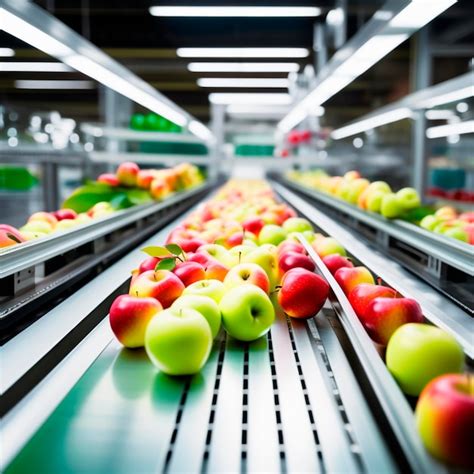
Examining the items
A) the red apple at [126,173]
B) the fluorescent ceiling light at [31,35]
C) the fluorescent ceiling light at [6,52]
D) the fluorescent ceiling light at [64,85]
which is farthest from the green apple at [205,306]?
the fluorescent ceiling light at [64,85]

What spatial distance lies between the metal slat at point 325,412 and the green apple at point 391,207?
5.81 feet

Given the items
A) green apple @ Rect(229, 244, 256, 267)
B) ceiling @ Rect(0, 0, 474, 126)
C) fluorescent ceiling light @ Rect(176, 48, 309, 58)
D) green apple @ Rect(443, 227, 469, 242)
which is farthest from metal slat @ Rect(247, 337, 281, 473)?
fluorescent ceiling light @ Rect(176, 48, 309, 58)

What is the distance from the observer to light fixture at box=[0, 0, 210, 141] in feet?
5.81

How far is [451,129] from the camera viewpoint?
6.95 meters

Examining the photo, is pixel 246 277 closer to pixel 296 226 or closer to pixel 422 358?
pixel 422 358

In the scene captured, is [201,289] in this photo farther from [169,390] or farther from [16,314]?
[16,314]

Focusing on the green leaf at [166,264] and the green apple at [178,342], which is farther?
the green leaf at [166,264]

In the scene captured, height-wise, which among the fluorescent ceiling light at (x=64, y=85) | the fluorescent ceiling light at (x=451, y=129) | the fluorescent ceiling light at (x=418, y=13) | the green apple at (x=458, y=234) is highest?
the fluorescent ceiling light at (x=64, y=85)

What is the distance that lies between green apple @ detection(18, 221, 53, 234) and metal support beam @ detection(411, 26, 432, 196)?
564cm

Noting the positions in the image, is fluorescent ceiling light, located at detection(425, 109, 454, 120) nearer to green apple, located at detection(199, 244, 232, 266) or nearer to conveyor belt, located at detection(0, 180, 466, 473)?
green apple, located at detection(199, 244, 232, 266)

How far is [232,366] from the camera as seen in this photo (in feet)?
4.08

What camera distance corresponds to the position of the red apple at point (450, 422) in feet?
2.49

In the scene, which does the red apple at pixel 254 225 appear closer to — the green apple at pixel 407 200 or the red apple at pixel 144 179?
the green apple at pixel 407 200

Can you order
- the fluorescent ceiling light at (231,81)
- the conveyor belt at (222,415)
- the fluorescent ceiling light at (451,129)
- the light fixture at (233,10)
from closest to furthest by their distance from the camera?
the conveyor belt at (222,415), the fluorescent ceiling light at (451,129), the light fixture at (233,10), the fluorescent ceiling light at (231,81)
